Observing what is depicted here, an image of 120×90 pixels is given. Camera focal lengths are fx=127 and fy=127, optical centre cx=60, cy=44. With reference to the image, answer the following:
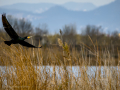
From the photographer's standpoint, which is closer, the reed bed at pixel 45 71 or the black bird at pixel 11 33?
the black bird at pixel 11 33

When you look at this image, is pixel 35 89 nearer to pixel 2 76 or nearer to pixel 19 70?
pixel 19 70

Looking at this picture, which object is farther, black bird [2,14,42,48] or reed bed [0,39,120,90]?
reed bed [0,39,120,90]

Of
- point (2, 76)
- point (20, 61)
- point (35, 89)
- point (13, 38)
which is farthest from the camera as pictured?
point (2, 76)

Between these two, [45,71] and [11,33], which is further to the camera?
[45,71]

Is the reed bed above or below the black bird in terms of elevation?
below

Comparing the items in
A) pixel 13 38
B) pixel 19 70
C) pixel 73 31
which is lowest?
pixel 19 70

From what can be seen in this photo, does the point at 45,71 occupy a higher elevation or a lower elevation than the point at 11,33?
lower

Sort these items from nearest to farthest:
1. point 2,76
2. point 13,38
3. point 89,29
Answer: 1. point 13,38
2. point 2,76
3. point 89,29

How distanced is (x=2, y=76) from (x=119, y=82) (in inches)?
96.2

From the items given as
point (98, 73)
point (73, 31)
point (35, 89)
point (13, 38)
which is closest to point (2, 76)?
point (35, 89)

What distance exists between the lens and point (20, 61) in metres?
1.74

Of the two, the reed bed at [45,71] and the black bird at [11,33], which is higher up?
the black bird at [11,33]

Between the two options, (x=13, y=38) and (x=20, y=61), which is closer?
(x=13, y=38)

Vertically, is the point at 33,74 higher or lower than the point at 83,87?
higher
